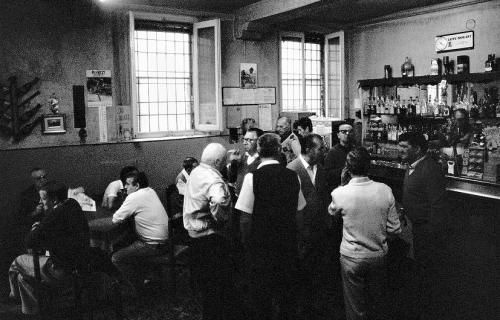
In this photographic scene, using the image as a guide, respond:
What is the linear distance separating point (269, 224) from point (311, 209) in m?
0.91

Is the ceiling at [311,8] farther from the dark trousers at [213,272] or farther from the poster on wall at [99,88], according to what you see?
the dark trousers at [213,272]

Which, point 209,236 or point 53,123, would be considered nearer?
point 209,236

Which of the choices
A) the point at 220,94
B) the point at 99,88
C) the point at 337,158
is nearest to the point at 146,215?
the point at 337,158

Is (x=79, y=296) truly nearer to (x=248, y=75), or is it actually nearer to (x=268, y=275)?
(x=268, y=275)

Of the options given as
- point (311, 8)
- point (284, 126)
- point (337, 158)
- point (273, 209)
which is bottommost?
point (273, 209)

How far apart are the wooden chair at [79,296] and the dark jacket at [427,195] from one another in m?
2.85

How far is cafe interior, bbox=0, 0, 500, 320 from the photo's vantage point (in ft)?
22.5

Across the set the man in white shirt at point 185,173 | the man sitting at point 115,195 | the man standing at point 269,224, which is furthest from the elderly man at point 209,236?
the man in white shirt at point 185,173

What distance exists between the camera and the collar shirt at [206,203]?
408 cm

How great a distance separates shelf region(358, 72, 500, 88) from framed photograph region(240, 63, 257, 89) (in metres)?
2.01

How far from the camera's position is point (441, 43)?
845 centimetres

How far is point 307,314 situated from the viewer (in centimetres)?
478

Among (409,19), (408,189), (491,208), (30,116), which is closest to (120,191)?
(30,116)

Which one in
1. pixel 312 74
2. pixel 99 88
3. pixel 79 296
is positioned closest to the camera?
pixel 79 296
